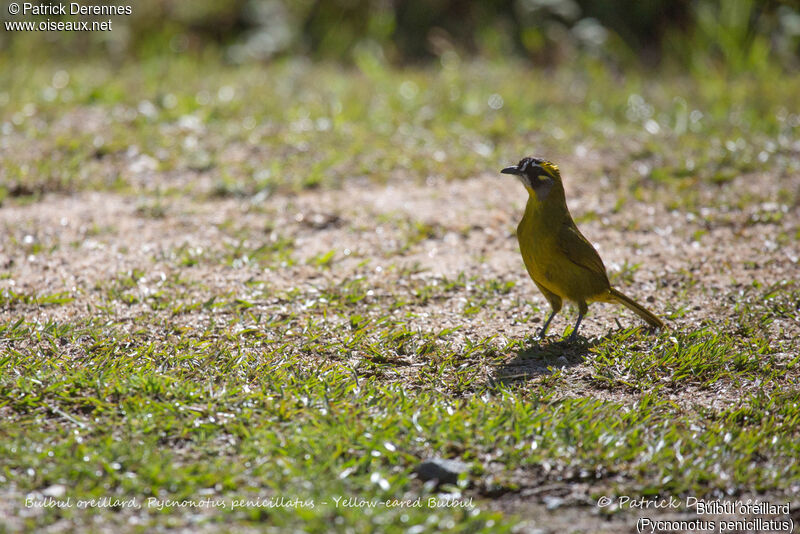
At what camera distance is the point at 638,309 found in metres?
4.46

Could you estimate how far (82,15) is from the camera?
10.8 m

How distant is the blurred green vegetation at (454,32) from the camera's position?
10.1 metres

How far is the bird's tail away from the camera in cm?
443

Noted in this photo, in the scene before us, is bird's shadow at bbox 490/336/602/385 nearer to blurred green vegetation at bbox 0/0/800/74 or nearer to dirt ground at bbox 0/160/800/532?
dirt ground at bbox 0/160/800/532

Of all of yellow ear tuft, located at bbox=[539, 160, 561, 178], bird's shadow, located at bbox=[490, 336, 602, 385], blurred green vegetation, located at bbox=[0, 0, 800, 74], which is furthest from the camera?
blurred green vegetation, located at bbox=[0, 0, 800, 74]

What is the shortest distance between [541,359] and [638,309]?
628mm

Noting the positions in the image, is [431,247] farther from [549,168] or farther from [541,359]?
[541,359]

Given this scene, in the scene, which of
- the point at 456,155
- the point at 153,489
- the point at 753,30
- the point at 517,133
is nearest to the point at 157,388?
the point at 153,489

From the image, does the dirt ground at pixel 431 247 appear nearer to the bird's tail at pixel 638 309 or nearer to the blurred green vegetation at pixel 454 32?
the bird's tail at pixel 638 309

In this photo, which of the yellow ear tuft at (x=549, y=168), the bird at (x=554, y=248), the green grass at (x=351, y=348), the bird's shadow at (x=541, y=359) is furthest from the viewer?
the yellow ear tuft at (x=549, y=168)

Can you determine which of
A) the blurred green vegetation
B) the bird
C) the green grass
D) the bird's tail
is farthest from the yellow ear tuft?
the blurred green vegetation

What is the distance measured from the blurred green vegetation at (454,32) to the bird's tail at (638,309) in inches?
244

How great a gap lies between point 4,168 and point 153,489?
4.44m

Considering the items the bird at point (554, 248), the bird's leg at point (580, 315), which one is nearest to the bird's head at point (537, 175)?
the bird at point (554, 248)
